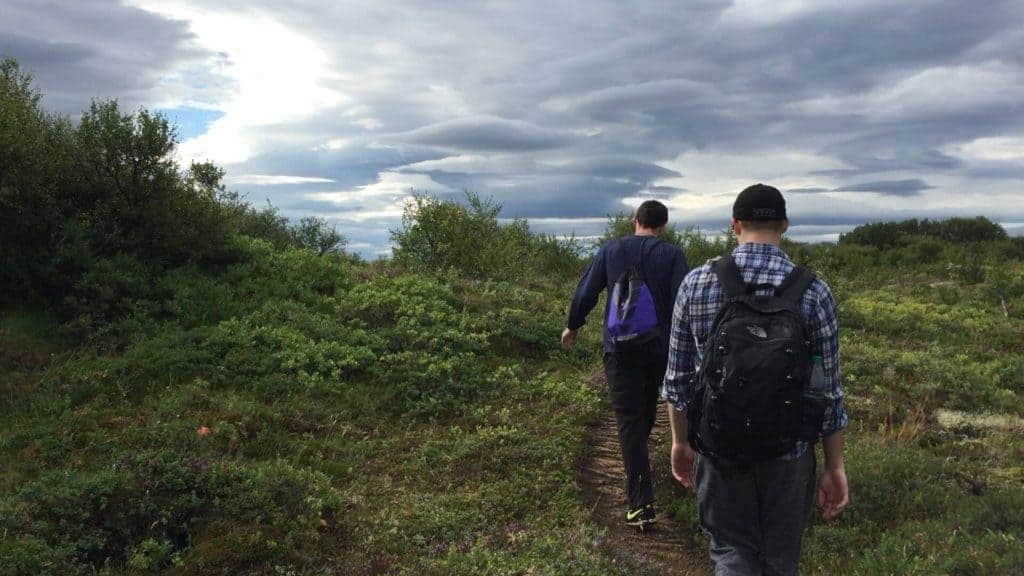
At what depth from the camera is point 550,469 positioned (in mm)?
7324

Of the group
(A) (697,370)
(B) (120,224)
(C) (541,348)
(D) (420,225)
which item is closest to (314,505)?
(A) (697,370)

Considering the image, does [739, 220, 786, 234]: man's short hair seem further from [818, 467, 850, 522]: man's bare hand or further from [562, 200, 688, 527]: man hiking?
[562, 200, 688, 527]: man hiking

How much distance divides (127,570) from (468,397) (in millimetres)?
5203

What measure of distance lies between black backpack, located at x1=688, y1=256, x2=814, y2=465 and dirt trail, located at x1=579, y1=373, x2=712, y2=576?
268cm

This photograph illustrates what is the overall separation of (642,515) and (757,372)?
346 centimetres

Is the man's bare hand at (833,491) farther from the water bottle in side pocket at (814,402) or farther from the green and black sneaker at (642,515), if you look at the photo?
the green and black sneaker at (642,515)

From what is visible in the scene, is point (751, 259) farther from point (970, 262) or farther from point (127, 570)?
point (970, 262)

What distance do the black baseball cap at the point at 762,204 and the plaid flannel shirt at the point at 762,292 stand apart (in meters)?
0.13

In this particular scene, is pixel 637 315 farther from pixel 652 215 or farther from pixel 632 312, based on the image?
pixel 652 215

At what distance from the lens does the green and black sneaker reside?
5957 millimetres

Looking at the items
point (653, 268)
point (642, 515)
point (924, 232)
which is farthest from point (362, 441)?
point (924, 232)

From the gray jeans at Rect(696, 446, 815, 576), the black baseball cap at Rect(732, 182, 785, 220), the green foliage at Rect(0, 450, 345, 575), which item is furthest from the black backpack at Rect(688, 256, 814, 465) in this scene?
the green foliage at Rect(0, 450, 345, 575)

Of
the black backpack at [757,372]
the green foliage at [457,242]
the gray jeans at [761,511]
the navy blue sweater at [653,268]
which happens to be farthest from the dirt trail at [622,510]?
the green foliage at [457,242]

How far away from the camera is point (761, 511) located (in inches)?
126
